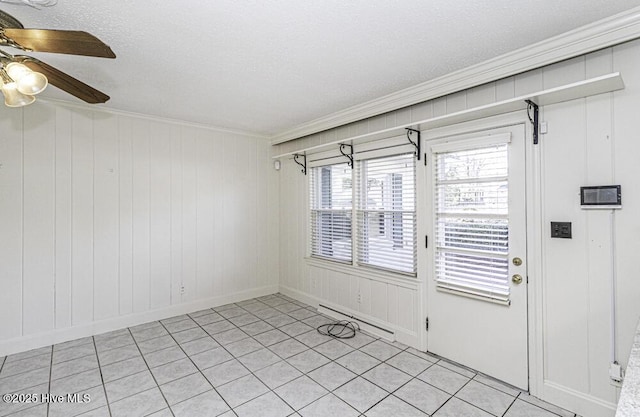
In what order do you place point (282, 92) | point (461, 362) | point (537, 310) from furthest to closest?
point (282, 92) < point (461, 362) < point (537, 310)

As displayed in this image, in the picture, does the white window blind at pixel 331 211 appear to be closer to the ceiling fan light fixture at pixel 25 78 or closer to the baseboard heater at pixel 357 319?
the baseboard heater at pixel 357 319

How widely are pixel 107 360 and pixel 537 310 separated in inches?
151

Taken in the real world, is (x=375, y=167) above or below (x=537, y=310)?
above

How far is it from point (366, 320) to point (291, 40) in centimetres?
305

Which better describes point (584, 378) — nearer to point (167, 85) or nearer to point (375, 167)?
point (375, 167)

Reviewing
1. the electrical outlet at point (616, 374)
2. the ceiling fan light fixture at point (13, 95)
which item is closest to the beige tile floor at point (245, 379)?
the electrical outlet at point (616, 374)

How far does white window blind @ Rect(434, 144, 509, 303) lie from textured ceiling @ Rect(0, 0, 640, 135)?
2.73ft

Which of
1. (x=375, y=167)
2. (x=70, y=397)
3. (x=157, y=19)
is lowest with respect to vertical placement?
(x=70, y=397)

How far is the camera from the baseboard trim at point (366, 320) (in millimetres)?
3295

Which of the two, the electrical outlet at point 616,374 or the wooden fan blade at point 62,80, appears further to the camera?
the electrical outlet at point 616,374

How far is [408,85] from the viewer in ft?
9.80

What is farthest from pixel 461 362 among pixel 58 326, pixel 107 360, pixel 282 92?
pixel 58 326

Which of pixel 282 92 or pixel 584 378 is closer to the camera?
pixel 584 378

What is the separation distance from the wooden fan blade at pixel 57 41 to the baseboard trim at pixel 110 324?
311 centimetres
